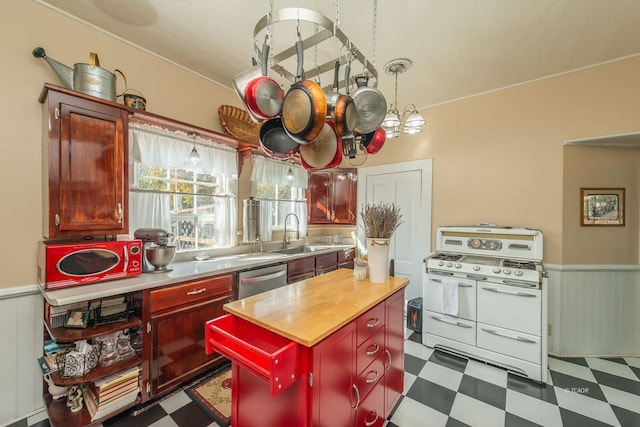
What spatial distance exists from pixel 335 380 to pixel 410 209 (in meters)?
2.76

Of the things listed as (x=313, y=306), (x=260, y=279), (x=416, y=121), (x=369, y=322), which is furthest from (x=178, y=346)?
(x=416, y=121)

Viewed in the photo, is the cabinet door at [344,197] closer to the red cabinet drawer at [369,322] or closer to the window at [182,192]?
the window at [182,192]

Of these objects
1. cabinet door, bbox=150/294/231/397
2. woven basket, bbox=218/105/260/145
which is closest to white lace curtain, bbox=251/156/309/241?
woven basket, bbox=218/105/260/145

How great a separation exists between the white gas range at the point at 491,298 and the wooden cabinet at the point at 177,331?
2095mm

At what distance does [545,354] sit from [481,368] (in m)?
0.51

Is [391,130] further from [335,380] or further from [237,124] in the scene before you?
[335,380]

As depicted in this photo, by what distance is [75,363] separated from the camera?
158 centimetres

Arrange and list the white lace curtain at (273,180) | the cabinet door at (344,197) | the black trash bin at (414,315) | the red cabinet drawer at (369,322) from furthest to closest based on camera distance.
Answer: the cabinet door at (344,197) → the white lace curtain at (273,180) → the black trash bin at (414,315) → the red cabinet drawer at (369,322)

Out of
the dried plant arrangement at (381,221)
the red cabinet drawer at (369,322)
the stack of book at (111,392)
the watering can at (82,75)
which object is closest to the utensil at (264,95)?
the dried plant arrangement at (381,221)

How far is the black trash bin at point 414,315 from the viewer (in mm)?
3074

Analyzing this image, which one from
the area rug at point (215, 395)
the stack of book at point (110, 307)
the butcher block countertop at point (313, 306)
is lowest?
the area rug at point (215, 395)

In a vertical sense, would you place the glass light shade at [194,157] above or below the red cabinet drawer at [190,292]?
above

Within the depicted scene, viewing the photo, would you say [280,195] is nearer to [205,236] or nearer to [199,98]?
[205,236]

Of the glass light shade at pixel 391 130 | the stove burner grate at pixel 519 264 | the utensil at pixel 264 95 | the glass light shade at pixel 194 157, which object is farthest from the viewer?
the glass light shade at pixel 194 157
